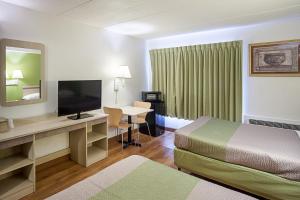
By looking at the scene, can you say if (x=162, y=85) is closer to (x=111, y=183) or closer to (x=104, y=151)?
(x=104, y=151)

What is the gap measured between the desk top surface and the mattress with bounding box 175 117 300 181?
153 cm

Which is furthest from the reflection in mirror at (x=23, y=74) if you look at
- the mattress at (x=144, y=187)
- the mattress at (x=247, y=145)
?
the mattress at (x=247, y=145)

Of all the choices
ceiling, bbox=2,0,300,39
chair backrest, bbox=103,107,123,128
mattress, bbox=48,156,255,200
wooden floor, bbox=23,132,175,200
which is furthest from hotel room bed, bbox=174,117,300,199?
ceiling, bbox=2,0,300,39

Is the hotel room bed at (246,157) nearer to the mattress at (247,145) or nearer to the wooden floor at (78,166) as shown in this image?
the mattress at (247,145)

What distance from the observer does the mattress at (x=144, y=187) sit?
1.25 meters

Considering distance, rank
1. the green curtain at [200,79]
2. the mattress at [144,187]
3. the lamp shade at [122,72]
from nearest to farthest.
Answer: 1. the mattress at [144,187]
2. the green curtain at [200,79]
3. the lamp shade at [122,72]

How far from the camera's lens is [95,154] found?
122 inches

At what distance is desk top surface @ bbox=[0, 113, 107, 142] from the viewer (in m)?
2.09

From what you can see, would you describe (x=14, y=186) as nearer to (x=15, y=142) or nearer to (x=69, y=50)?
(x=15, y=142)

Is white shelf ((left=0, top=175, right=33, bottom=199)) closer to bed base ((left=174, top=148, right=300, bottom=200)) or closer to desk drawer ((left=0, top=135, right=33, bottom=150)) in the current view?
desk drawer ((left=0, top=135, right=33, bottom=150))

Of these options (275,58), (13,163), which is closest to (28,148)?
(13,163)

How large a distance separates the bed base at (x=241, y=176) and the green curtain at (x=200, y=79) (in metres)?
1.78

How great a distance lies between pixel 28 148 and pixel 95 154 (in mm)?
1040

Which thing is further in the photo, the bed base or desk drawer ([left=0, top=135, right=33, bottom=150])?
desk drawer ([left=0, top=135, right=33, bottom=150])
